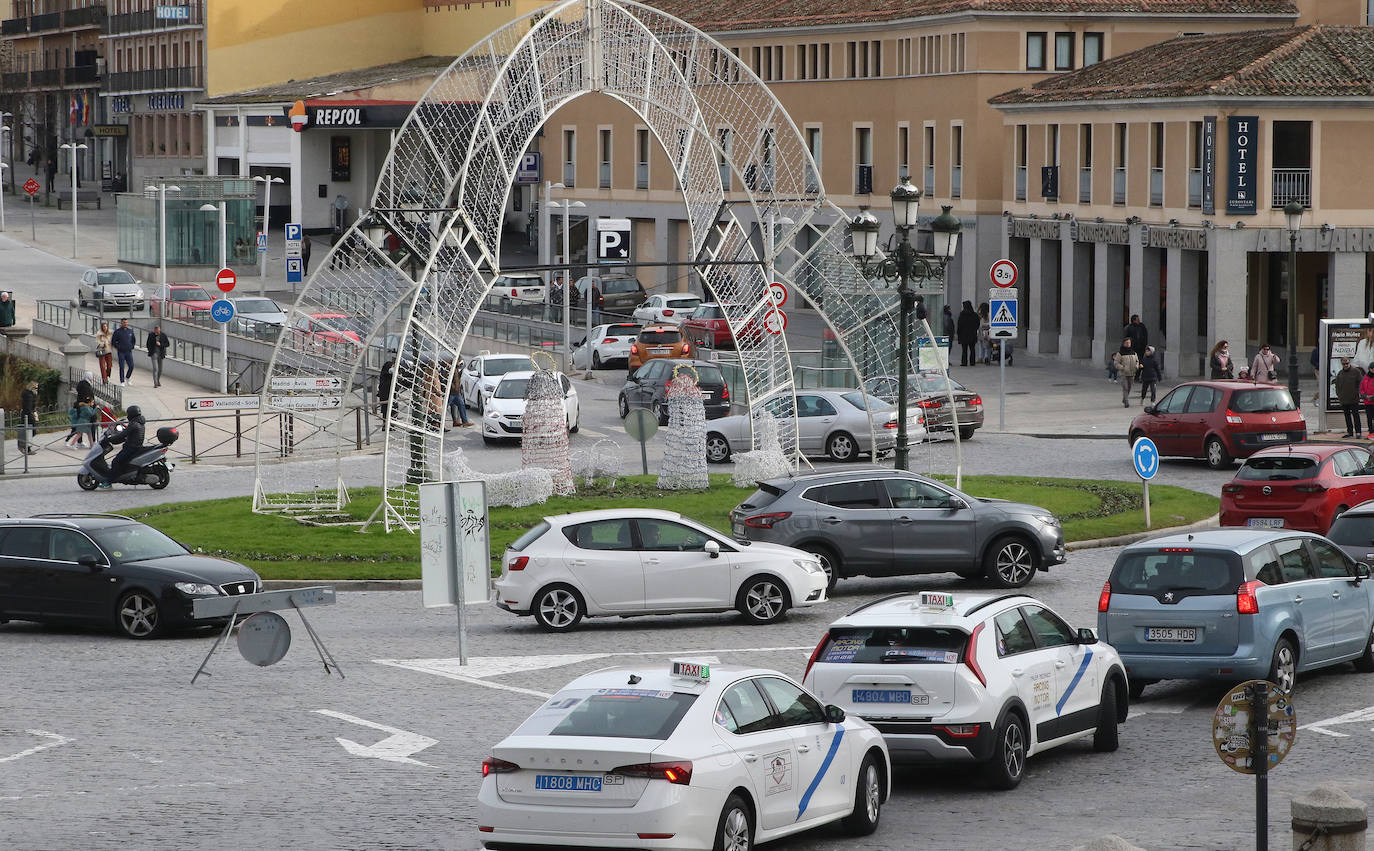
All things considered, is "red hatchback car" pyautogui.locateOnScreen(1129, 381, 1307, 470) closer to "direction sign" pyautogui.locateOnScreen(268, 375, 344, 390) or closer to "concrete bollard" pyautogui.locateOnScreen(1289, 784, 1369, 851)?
"direction sign" pyautogui.locateOnScreen(268, 375, 344, 390)

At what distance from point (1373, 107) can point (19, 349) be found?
3590 cm

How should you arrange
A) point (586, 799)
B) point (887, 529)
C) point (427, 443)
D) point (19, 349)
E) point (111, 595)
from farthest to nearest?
1. point (19, 349)
2. point (427, 443)
3. point (887, 529)
4. point (111, 595)
5. point (586, 799)

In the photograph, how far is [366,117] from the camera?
9050 centimetres

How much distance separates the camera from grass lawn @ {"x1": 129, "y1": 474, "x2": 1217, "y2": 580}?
26.8 metres

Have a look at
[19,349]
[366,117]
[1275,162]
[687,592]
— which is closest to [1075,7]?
[1275,162]

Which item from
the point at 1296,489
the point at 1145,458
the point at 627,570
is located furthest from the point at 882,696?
the point at 1145,458

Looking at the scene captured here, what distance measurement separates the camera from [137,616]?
73.4ft

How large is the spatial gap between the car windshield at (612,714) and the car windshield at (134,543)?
11.3 m

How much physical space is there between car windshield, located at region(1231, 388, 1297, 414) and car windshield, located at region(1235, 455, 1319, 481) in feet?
25.7

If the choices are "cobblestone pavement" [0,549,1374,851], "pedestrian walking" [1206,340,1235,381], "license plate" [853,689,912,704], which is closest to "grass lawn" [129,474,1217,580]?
"cobblestone pavement" [0,549,1374,851]

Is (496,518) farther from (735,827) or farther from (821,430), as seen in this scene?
(735,827)

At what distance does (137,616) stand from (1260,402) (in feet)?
66.0

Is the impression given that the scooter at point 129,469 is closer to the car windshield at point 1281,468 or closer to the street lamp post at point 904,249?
the street lamp post at point 904,249

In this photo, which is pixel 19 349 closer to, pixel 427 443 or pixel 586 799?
pixel 427 443
